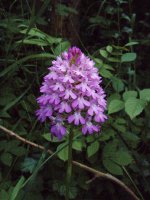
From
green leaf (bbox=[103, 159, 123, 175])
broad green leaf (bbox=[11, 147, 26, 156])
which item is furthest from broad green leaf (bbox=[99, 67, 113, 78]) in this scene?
broad green leaf (bbox=[11, 147, 26, 156])

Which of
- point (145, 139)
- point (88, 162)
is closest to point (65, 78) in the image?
point (88, 162)

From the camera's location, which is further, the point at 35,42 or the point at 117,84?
the point at 117,84

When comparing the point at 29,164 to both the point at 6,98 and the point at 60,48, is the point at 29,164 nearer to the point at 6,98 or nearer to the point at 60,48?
the point at 6,98

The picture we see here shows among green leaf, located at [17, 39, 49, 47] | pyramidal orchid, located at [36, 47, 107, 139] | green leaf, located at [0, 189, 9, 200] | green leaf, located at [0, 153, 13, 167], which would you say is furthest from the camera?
green leaf, located at [17, 39, 49, 47]

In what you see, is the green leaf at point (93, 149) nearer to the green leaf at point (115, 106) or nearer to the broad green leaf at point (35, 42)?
the green leaf at point (115, 106)

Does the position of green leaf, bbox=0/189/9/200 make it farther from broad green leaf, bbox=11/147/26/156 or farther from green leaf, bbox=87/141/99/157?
green leaf, bbox=87/141/99/157

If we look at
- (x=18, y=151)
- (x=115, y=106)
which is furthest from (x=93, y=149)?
(x=18, y=151)
